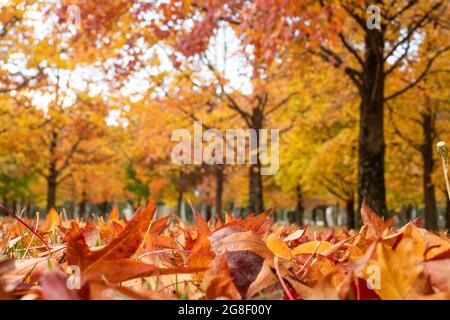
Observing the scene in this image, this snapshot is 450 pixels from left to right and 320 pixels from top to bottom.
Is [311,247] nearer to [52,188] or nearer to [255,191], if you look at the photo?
[255,191]

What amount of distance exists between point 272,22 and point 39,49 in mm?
7201

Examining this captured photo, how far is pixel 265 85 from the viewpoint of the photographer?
13555mm

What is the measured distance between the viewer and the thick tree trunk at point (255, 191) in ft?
51.4

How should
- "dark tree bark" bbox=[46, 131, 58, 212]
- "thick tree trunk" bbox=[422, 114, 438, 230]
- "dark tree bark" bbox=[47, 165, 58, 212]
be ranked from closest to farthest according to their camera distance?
1. "thick tree trunk" bbox=[422, 114, 438, 230]
2. "dark tree bark" bbox=[46, 131, 58, 212]
3. "dark tree bark" bbox=[47, 165, 58, 212]

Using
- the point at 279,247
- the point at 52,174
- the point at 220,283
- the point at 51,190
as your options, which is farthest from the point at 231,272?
the point at 52,174

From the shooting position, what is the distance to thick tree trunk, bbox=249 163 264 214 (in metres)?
15.7

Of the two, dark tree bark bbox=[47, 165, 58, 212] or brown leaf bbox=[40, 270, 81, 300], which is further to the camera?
dark tree bark bbox=[47, 165, 58, 212]

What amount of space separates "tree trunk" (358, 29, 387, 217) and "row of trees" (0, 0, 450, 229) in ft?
0.07

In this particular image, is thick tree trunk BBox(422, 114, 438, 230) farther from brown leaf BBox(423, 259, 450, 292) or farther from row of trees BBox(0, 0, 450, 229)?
brown leaf BBox(423, 259, 450, 292)

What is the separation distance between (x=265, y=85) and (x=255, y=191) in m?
4.13

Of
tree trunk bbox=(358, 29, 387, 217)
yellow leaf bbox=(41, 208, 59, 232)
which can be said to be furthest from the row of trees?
yellow leaf bbox=(41, 208, 59, 232)

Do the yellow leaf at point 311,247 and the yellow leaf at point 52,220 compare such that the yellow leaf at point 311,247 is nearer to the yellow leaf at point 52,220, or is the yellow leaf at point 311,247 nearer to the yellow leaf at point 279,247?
the yellow leaf at point 279,247

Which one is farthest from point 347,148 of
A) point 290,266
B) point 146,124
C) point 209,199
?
point 209,199
